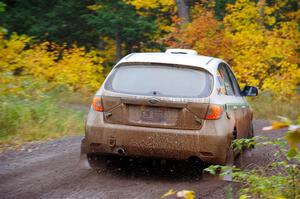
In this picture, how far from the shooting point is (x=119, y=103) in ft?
23.5

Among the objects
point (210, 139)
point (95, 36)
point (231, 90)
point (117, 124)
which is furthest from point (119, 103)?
point (95, 36)

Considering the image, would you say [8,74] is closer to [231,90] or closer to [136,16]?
[231,90]

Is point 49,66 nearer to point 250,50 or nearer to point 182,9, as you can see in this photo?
point 182,9

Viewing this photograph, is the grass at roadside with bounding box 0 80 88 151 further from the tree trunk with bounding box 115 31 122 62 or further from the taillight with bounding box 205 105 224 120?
the tree trunk with bounding box 115 31 122 62

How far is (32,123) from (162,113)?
16.7 ft

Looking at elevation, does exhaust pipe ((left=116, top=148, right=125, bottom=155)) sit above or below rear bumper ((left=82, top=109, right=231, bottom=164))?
below

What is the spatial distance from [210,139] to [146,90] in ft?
3.24

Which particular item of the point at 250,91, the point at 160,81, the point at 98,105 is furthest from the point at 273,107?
the point at 98,105

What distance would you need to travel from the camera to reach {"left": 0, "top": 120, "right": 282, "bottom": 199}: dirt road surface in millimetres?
6520

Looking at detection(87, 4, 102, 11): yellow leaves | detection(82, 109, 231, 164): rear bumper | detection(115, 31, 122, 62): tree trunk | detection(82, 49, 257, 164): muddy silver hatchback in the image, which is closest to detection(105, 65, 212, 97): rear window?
detection(82, 49, 257, 164): muddy silver hatchback

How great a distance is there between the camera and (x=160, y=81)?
7.29m

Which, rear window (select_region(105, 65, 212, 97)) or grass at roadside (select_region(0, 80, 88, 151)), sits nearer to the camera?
rear window (select_region(105, 65, 212, 97))

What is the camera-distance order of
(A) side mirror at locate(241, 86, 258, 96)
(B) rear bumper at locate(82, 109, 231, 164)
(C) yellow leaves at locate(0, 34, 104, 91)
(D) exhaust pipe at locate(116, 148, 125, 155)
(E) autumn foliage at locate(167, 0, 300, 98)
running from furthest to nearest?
(E) autumn foliage at locate(167, 0, 300, 98) < (C) yellow leaves at locate(0, 34, 104, 91) < (A) side mirror at locate(241, 86, 258, 96) < (D) exhaust pipe at locate(116, 148, 125, 155) < (B) rear bumper at locate(82, 109, 231, 164)

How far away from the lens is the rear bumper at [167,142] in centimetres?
692
